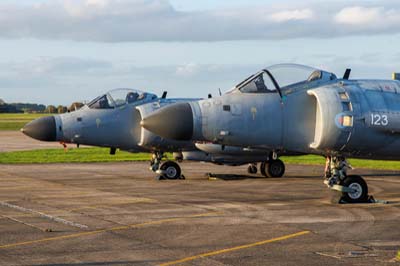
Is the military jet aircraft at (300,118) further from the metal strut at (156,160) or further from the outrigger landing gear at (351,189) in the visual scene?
the metal strut at (156,160)

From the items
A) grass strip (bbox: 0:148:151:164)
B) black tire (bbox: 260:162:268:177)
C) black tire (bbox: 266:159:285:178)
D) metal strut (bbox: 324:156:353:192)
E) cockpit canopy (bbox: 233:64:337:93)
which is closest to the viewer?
cockpit canopy (bbox: 233:64:337:93)

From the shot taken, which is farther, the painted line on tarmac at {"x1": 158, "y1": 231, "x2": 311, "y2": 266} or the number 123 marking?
the number 123 marking

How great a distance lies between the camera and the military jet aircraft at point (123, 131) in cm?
2661

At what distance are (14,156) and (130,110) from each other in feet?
55.3

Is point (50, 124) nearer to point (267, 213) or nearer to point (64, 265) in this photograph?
point (267, 213)

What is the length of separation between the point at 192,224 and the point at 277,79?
5.31 metres

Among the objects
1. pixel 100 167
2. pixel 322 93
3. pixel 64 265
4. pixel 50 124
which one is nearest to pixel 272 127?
pixel 322 93

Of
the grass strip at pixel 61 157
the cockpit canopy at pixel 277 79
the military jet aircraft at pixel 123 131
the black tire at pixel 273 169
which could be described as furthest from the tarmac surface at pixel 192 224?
the grass strip at pixel 61 157

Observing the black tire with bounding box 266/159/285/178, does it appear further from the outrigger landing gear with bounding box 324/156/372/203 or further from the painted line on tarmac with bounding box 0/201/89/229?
the painted line on tarmac with bounding box 0/201/89/229

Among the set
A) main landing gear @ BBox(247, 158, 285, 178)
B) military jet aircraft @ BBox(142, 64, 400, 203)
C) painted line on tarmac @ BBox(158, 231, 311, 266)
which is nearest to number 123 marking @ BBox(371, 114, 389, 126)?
military jet aircraft @ BBox(142, 64, 400, 203)

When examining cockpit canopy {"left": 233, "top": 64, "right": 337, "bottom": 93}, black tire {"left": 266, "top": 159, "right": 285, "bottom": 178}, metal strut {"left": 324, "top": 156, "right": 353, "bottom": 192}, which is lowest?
black tire {"left": 266, "top": 159, "right": 285, "bottom": 178}

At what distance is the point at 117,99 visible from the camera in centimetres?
2755

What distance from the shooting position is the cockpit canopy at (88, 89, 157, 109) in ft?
90.0

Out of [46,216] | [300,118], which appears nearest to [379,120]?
[300,118]
